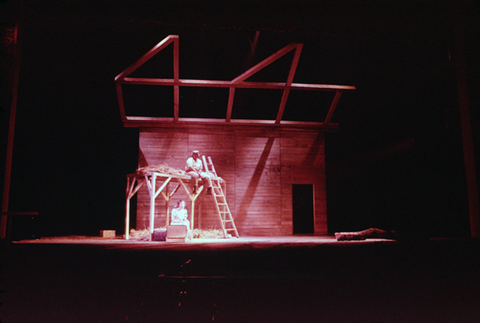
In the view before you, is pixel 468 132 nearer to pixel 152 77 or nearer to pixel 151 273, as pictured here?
pixel 151 273

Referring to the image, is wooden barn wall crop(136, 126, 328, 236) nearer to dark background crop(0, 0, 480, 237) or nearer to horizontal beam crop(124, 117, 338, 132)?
horizontal beam crop(124, 117, 338, 132)

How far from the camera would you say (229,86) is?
920 cm

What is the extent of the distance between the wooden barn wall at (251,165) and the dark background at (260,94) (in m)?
0.86

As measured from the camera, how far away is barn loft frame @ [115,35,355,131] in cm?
821

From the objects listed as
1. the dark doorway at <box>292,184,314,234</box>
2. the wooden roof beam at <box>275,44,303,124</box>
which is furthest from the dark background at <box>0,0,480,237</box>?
the dark doorway at <box>292,184,314,234</box>

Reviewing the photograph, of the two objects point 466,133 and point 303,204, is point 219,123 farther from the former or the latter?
point 466,133

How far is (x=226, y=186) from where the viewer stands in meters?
10.0

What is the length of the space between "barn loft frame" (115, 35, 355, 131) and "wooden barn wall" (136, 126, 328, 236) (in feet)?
1.06

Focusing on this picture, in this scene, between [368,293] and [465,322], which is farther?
[368,293]

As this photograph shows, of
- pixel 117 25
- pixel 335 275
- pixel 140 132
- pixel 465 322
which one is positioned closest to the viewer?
pixel 465 322

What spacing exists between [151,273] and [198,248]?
2.58 ft

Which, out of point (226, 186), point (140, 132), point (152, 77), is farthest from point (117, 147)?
point (226, 186)

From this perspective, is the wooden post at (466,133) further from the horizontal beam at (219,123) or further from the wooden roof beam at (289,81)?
the horizontal beam at (219,123)

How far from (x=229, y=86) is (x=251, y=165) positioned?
3014mm
